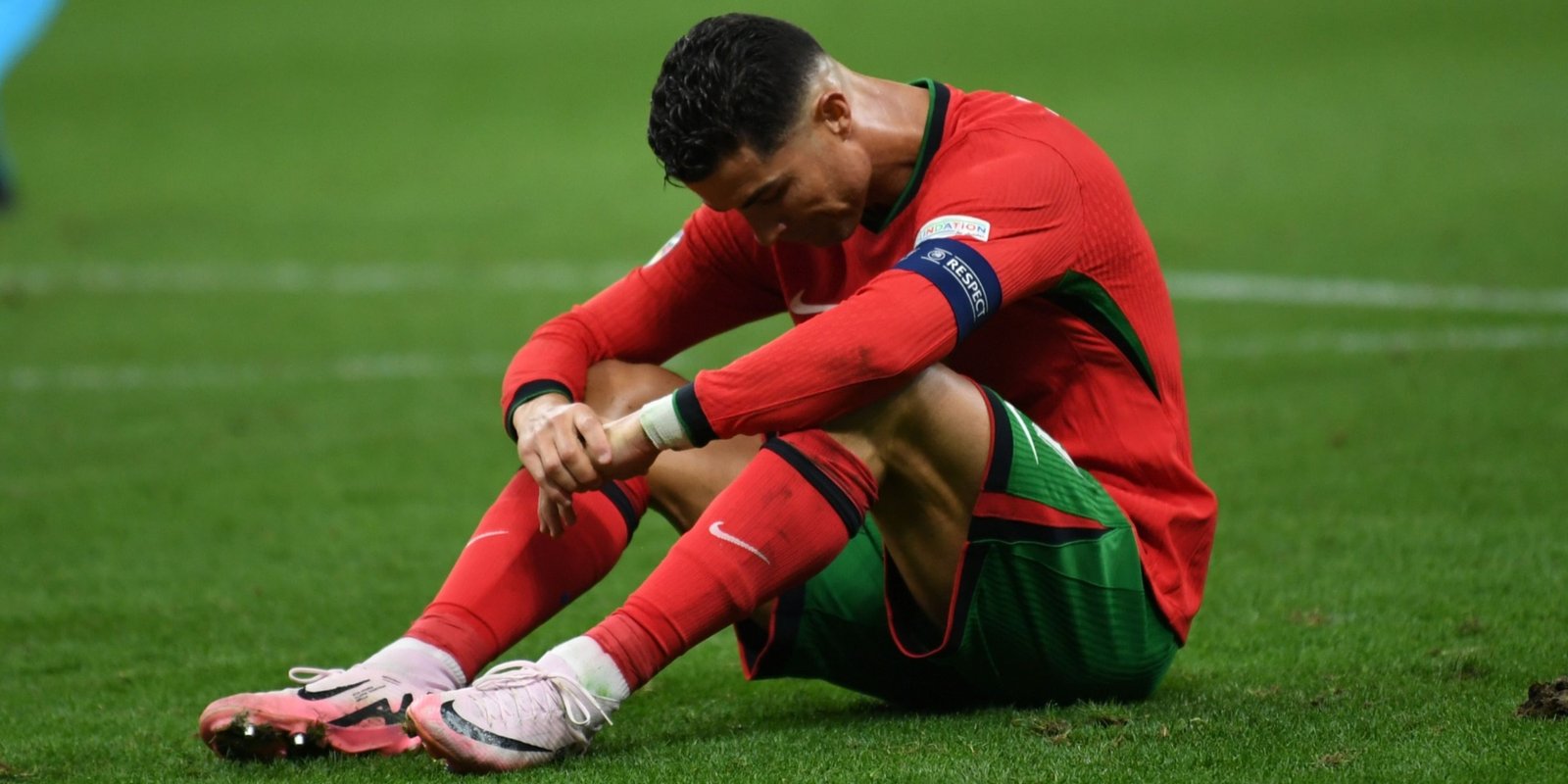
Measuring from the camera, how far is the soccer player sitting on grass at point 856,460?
300 cm

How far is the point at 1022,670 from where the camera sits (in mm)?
3338

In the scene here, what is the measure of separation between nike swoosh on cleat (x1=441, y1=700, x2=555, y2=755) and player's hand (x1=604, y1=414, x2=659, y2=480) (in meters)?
0.44

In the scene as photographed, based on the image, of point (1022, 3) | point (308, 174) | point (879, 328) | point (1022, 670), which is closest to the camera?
point (879, 328)

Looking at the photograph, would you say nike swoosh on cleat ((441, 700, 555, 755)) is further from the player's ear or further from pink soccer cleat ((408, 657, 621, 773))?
the player's ear

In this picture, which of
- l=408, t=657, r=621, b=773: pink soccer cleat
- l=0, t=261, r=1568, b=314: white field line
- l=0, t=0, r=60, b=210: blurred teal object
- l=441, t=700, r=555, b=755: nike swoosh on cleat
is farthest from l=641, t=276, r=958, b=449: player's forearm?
l=0, t=0, r=60, b=210: blurred teal object

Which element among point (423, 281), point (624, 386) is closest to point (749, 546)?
point (624, 386)

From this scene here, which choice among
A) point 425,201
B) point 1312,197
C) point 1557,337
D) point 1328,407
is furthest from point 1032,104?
point 425,201

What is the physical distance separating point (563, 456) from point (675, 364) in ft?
14.8

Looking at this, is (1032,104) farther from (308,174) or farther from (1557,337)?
(308,174)

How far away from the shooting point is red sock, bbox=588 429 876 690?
2988 mm

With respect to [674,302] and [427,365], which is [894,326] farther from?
[427,365]

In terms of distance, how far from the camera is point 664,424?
3062mm

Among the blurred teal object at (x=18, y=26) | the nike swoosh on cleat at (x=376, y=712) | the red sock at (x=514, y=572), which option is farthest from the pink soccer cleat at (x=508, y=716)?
the blurred teal object at (x=18, y=26)

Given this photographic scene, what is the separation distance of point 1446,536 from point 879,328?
238 centimetres
